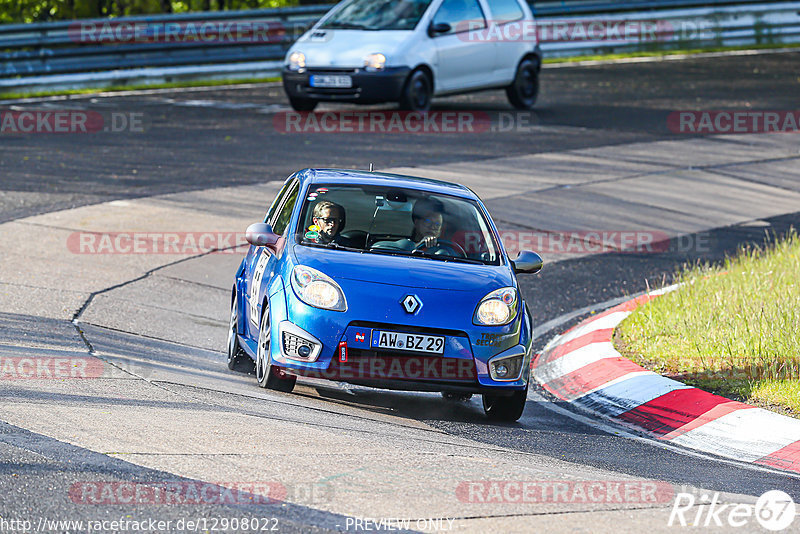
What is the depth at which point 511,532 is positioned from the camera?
4922 mm

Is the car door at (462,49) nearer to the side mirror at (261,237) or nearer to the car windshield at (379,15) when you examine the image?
the car windshield at (379,15)

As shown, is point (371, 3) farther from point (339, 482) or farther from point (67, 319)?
point (339, 482)

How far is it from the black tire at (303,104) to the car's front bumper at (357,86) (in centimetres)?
60

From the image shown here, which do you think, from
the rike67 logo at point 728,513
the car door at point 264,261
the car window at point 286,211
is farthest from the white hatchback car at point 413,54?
the rike67 logo at point 728,513

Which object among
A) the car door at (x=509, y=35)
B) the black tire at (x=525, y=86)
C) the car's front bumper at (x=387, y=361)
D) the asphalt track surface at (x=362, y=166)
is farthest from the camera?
the black tire at (x=525, y=86)

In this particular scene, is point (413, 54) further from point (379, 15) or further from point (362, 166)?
point (362, 166)

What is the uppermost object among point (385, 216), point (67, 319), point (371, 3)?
point (371, 3)

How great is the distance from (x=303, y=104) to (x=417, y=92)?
1.91m

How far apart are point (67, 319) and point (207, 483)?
14.8ft

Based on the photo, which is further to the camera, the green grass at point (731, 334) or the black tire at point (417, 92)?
the black tire at point (417, 92)

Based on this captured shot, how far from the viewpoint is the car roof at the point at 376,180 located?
342 inches

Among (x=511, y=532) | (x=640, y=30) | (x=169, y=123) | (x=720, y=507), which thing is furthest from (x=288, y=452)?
(x=640, y=30)

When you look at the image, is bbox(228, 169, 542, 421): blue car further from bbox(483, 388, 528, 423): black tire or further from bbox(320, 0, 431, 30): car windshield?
bbox(320, 0, 431, 30): car windshield

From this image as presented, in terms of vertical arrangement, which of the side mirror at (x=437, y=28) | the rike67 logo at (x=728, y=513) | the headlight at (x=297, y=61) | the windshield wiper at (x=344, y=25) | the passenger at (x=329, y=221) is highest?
the windshield wiper at (x=344, y=25)
